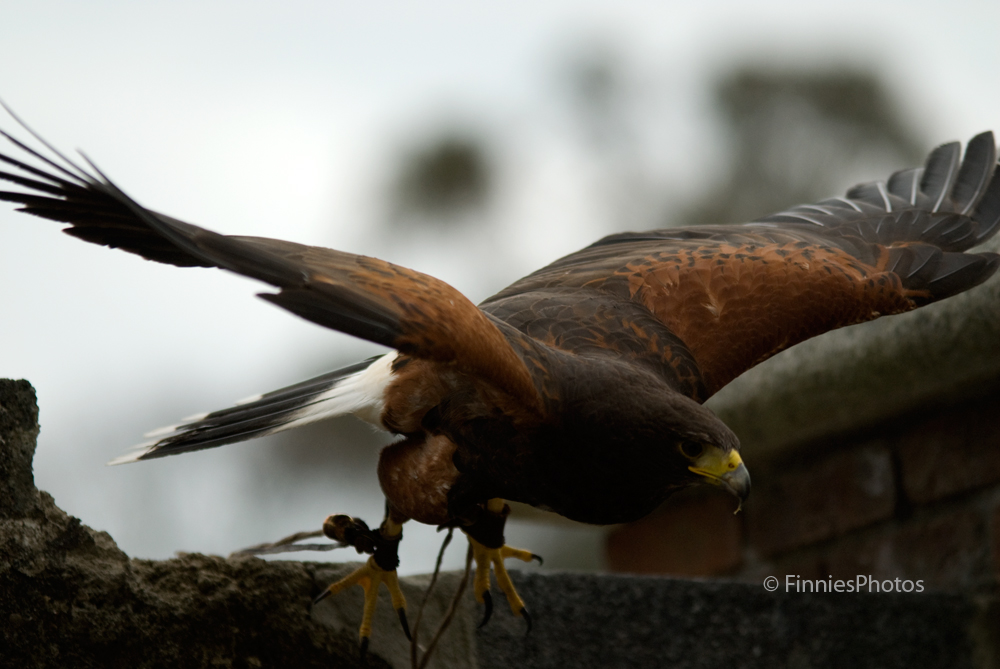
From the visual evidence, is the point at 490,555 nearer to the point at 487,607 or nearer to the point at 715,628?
the point at 487,607

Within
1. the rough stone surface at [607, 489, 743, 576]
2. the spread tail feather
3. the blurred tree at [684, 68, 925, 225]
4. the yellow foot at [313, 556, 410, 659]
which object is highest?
the blurred tree at [684, 68, 925, 225]

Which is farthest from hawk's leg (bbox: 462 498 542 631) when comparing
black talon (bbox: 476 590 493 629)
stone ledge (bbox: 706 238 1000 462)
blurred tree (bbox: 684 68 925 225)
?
blurred tree (bbox: 684 68 925 225)

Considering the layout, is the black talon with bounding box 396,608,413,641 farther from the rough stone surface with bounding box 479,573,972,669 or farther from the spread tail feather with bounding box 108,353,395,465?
the spread tail feather with bounding box 108,353,395,465

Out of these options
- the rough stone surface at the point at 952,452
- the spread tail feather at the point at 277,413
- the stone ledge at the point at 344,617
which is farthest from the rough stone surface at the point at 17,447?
the rough stone surface at the point at 952,452

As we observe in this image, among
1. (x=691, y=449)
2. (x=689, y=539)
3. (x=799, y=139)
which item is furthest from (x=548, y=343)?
(x=799, y=139)

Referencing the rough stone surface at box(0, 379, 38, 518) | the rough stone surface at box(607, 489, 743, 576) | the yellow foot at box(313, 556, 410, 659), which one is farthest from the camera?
the rough stone surface at box(607, 489, 743, 576)

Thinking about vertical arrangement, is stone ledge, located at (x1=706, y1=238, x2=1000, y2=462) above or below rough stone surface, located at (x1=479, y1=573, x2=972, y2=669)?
above

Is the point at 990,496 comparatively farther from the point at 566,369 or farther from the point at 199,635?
the point at 199,635

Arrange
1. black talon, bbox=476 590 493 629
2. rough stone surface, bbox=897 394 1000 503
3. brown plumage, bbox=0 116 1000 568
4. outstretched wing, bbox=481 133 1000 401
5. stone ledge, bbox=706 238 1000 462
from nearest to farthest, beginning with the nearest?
brown plumage, bbox=0 116 1000 568 → black talon, bbox=476 590 493 629 → outstretched wing, bbox=481 133 1000 401 → stone ledge, bbox=706 238 1000 462 → rough stone surface, bbox=897 394 1000 503
